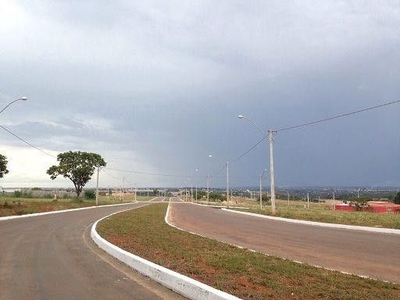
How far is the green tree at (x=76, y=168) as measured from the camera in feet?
337

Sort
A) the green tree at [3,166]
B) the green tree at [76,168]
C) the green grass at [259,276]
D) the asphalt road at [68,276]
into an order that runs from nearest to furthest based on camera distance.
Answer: the green grass at [259,276]
the asphalt road at [68,276]
the green tree at [3,166]
the green tree at [76,168]

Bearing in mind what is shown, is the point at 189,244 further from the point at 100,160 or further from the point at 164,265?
the point at 100,160

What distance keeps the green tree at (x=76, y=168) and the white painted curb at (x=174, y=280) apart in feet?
307

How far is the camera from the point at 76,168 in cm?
10338

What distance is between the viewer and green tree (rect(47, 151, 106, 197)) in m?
103

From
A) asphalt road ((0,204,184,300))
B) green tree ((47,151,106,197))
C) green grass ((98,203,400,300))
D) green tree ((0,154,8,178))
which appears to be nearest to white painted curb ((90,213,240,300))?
asphalt road ((0,204,184,300))

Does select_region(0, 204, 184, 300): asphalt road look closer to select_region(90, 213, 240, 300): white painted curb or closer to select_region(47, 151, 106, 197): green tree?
select_region(90, 213, 240, 300): white painted curb

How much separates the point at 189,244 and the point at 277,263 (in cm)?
481

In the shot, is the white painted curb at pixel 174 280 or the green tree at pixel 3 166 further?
the green tree at pixel 3 166

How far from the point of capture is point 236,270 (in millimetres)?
9930

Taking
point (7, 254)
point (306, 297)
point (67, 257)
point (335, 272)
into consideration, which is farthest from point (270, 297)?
point (7, 254)

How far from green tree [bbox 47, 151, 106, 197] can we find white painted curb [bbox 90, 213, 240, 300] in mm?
93468

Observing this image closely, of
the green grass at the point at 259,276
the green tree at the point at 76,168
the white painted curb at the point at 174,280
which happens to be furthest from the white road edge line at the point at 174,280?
the green tree at the point at 76,168

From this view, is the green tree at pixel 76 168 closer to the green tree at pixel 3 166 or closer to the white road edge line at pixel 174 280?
the green tree at pixel 3 166
